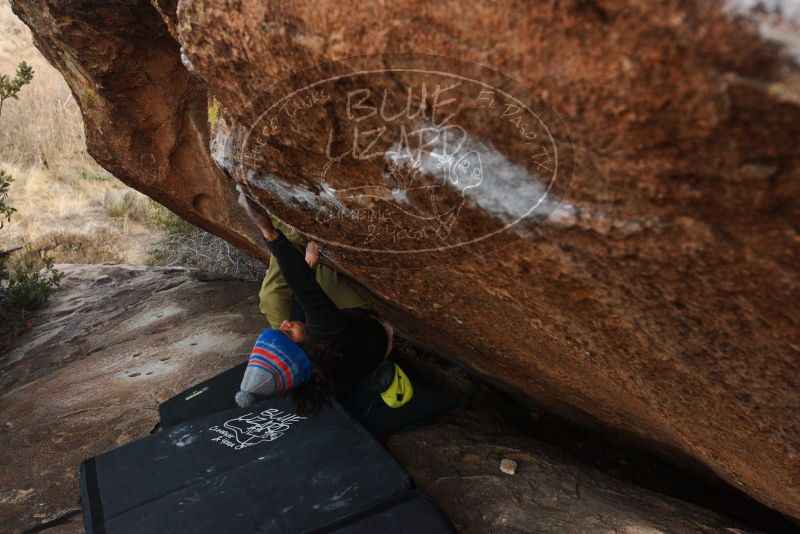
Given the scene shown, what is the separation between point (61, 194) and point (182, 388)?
19.6ft

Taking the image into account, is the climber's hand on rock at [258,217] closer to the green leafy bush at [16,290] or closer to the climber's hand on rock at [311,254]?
the climber's hand on rock at [311,254]

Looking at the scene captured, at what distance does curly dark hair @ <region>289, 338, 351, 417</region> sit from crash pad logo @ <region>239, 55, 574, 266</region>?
854 millimetres

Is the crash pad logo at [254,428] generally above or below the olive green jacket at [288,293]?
below

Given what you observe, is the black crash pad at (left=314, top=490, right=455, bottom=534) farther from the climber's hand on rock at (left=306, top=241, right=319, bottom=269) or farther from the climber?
the climber's hand on rock at (left=306, top=241, right=319, bottom=269)

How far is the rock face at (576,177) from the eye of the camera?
0.99 meters

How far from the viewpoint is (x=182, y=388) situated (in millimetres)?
3379

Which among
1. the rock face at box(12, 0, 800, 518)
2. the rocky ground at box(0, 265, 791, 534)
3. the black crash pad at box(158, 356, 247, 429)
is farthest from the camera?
the black crash pad at box(158, 356, 247, 429)

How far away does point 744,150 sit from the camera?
1005mm

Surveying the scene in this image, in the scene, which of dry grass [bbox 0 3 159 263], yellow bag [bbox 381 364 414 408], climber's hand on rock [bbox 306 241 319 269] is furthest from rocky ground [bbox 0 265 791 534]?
dry grass [bbox 0 3 159 263]

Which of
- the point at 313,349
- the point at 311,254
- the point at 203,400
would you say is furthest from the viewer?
the point at 203,400

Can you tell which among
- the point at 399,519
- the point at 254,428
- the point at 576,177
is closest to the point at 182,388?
the point at 254,428

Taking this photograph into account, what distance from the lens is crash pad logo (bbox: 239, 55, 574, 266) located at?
1267 mm

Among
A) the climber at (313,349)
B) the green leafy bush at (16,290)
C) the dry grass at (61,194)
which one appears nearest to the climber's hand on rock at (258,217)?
the climber at (313,349)

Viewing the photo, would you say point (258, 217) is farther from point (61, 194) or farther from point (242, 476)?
point (61, 194)
